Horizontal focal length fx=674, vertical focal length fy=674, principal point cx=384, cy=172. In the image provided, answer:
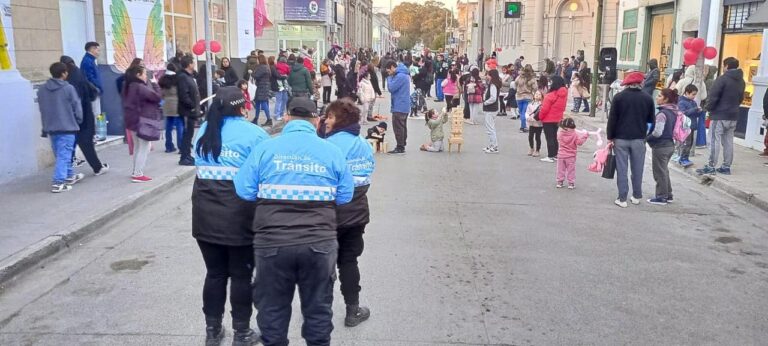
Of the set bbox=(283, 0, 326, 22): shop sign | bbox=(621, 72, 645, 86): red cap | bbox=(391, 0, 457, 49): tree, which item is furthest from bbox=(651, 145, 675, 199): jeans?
bbox=(391, 0, 457, 49): tree

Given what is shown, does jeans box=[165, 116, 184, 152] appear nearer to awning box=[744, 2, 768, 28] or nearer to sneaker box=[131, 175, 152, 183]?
sneaker box=[131, 175, 152, 183]

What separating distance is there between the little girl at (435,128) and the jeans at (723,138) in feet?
15.6

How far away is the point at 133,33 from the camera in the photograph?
1426cm

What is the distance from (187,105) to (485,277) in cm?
694

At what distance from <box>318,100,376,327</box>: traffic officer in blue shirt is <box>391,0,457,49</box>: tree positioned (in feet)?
351

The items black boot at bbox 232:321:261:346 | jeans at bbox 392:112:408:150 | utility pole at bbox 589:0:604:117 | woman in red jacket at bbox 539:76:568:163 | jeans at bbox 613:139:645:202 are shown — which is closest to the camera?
black boot at bbox 232:321:261:346

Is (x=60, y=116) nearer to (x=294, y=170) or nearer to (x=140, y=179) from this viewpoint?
(x=140, y=179)

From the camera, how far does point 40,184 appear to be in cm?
939

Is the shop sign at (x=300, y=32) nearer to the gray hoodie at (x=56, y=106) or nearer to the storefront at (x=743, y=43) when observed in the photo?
the storefront at (x=743, y=43)

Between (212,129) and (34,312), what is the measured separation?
7.55 ft

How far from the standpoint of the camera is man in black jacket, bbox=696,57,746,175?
10.8m

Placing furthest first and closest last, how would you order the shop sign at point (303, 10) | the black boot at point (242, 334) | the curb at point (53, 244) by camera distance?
1. the shop sign at point (303, 10)
2. the curb at point (53, 244)
3. the black boot at point (242, 334)

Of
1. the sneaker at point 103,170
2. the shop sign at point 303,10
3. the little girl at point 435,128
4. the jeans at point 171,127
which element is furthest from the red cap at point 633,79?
the shop sign at point 303,10

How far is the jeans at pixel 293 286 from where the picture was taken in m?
3.56
